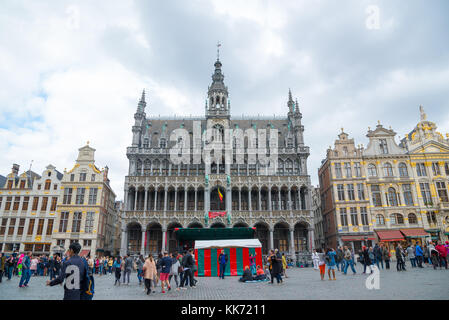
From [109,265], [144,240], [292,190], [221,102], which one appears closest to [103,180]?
[144,240]

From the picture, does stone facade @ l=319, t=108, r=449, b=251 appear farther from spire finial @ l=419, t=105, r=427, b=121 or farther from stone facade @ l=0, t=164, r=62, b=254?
Answer: stone facade @ l=0, t=164, r=62, b=254

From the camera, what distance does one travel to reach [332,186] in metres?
41.6

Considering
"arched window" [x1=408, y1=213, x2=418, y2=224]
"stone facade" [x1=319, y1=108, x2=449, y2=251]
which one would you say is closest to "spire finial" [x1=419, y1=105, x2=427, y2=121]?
"stone facade" [x1=319, y1=108, x2=449, y2=251]

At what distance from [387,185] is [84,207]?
44.6 meters

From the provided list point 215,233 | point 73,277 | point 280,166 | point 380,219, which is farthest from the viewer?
point 280,166

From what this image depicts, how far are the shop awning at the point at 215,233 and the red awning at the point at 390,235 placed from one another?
19.4 m

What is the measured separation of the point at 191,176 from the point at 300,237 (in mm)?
18555

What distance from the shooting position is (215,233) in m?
31.1

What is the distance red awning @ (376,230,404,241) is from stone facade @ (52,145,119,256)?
131 feet

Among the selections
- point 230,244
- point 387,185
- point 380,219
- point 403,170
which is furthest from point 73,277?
point 403,170

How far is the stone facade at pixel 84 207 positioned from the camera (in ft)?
135

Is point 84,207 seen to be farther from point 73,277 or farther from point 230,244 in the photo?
point 73,277

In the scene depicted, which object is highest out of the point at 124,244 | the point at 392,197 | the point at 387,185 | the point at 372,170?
the point at 372,170

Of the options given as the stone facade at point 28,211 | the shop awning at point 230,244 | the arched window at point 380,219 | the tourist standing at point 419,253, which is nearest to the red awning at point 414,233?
the arched window at point 380,219
